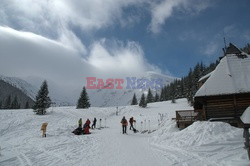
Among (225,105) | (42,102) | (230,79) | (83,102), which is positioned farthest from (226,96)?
(83,102)

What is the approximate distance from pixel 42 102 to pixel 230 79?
1295 inches

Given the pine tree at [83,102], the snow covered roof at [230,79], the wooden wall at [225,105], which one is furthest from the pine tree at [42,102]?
the snow covered roof at [230,79]

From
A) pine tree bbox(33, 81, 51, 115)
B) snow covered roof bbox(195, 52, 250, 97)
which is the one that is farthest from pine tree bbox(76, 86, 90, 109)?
snow covered roof bbox(195, 52, 250, 97)

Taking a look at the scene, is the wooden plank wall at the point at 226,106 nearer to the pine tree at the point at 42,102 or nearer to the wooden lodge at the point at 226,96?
the wooden lodge at the point at 226,96

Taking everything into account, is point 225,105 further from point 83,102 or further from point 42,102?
point 83,102

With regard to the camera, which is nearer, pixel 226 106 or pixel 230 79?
pixel 226 106

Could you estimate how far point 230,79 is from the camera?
51.6 ft

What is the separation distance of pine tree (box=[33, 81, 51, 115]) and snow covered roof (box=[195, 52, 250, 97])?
99.8 feet

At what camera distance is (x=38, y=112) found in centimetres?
3444

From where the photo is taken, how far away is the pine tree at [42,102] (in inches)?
1372

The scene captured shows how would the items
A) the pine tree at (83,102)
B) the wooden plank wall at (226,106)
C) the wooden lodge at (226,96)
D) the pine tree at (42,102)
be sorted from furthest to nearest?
the pine tree at (83,102) → the pine tree at (42,102) → the wooden plank wall at (226,106) → the wooden lodge at (226,96)

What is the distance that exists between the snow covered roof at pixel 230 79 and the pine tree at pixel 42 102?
30.4m

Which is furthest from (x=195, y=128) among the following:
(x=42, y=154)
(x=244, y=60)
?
(x=244, y=60)

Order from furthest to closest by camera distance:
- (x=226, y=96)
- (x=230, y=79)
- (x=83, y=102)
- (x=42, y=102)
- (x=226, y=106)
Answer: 1. (x=83, y=102)
2. (x=42, y=102)
3. (x=230, y=79)
4. (x=226, y=96)
5. (x=226, y=106)
